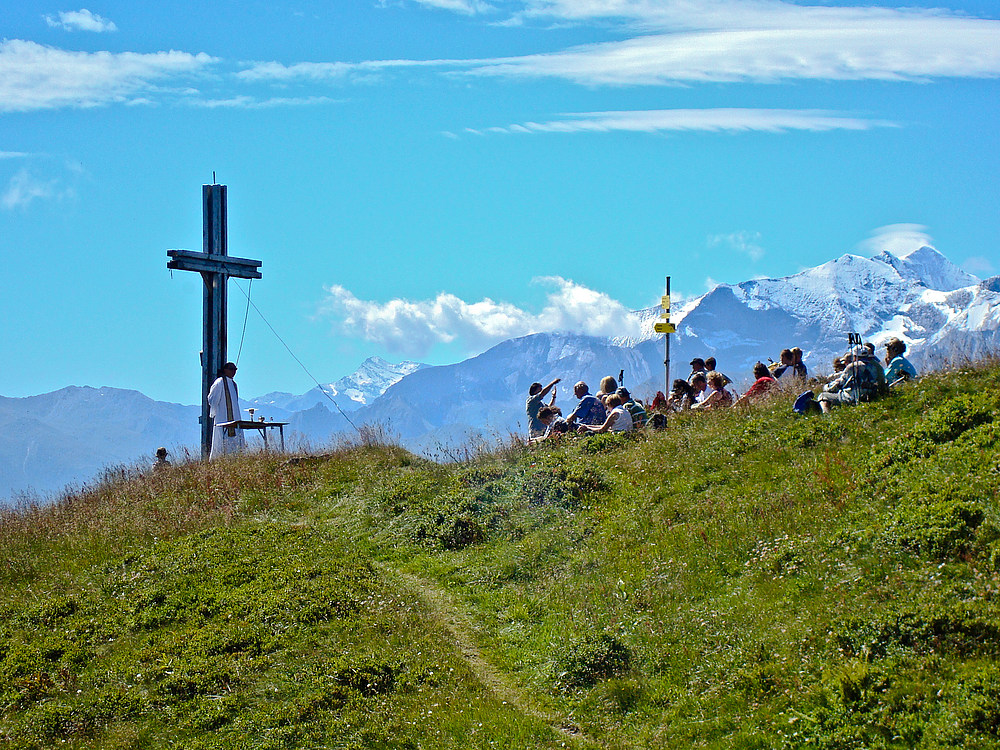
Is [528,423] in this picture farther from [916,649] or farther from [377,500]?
[916,649]

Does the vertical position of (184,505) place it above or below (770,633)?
above

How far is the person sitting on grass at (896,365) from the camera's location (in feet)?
50.3

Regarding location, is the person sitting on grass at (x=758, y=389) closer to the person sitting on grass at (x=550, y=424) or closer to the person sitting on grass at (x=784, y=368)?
the person sitting on grass at (x=784, y=368)

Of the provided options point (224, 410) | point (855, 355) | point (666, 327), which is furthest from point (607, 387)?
point (224, 410)

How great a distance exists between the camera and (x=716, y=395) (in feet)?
60.2

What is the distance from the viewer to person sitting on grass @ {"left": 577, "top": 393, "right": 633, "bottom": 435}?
1762cm

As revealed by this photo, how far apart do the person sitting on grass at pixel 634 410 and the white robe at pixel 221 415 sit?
26.4 feet

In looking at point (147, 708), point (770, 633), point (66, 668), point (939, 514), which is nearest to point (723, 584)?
point (770, 633)

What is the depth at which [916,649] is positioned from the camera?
8.21 m

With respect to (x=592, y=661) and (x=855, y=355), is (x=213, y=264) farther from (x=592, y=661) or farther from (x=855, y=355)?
(x=592, y=661)

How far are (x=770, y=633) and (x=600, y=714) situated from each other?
173 centimetres

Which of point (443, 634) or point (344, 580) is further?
point (344, 580)

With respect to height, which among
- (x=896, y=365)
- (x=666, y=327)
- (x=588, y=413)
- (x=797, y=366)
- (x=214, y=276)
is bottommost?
(x=588, y=413)

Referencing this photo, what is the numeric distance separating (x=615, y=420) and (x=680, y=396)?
2.41m
